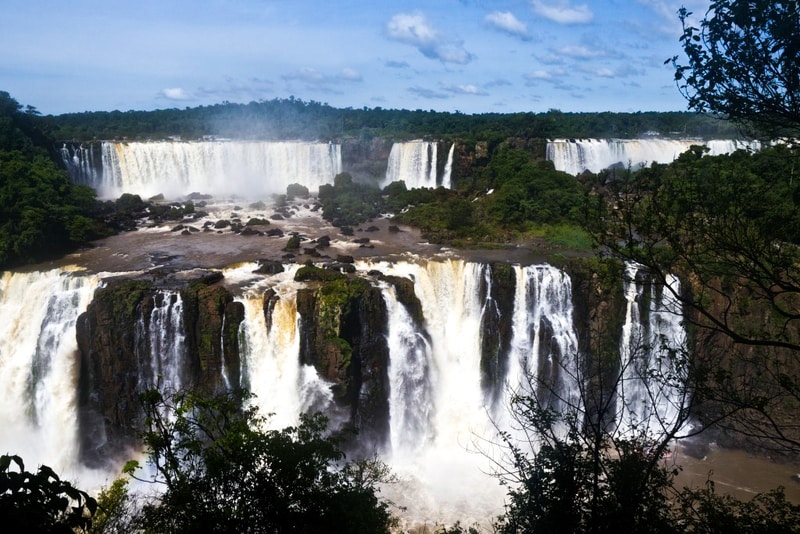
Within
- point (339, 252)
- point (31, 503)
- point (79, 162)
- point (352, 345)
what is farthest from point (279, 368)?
point (79, 162)

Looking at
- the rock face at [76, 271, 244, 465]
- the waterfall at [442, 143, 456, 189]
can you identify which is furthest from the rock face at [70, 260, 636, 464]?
the waterfall at [442, 143, 456, 189]

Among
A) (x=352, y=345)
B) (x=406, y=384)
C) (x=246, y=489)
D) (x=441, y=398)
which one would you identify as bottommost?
(x=441, y=398)

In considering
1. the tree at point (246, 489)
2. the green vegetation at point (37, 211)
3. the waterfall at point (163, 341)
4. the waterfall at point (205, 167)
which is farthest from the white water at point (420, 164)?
the tree at point (246, 489)

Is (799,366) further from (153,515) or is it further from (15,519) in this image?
(15,519)

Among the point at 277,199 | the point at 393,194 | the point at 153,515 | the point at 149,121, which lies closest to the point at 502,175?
the point at 393,194

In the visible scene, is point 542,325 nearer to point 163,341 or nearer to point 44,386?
point 163,341

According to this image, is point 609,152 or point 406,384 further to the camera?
point 609,152

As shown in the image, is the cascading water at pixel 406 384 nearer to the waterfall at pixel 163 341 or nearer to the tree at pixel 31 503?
the waterfall at pixel 163 341
